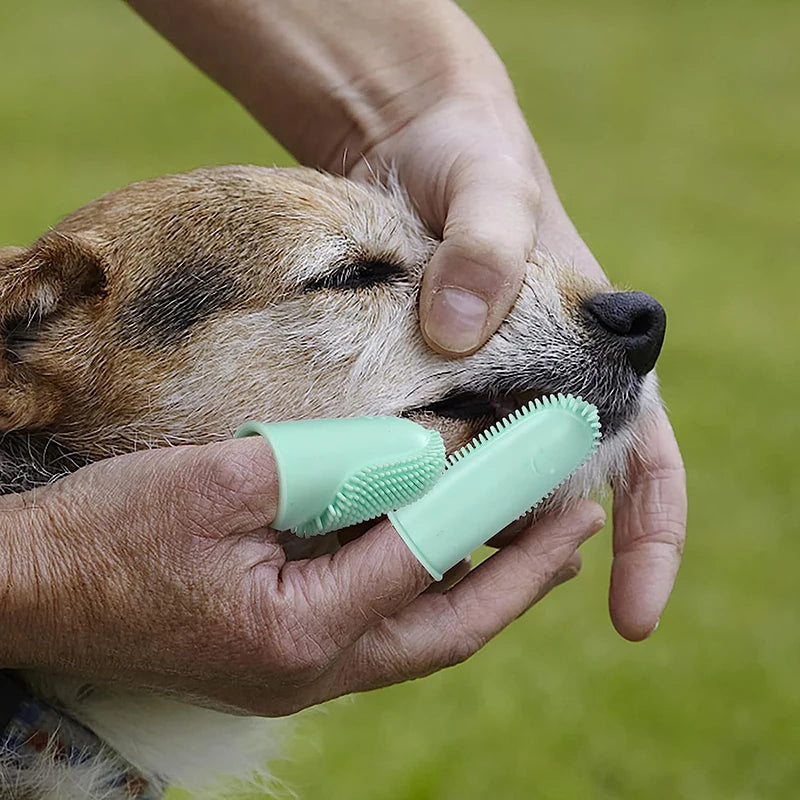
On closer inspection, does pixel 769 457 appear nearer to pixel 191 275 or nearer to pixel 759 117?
pixel 191 275

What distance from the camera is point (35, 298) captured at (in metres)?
2.19

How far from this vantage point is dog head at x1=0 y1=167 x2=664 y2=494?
7.11 feet

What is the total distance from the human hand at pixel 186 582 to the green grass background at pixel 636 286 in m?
1.12

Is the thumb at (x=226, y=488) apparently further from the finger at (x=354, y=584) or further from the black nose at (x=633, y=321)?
the black nose at (x=633, y=321)

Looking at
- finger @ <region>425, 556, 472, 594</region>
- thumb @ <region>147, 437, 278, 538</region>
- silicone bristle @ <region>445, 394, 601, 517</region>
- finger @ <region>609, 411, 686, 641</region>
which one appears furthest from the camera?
finger @ <region>609, 411, 686, 641</region>

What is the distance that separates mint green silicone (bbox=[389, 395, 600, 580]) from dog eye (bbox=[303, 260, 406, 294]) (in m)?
0.46

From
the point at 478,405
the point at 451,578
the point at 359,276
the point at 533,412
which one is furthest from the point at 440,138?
the point at 451,578

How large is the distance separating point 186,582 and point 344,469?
0.31m

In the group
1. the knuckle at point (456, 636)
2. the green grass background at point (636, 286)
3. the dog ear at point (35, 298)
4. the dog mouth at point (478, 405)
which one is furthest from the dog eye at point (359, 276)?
the green grass background at point (636, 286)

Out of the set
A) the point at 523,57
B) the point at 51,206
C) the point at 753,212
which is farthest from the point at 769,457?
the point at 523,57

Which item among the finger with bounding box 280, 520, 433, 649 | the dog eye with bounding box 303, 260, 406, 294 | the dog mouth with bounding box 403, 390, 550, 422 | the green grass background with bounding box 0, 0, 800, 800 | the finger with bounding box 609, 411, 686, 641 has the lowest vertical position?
the green grass background with bounding box 0, 0, 800, 800

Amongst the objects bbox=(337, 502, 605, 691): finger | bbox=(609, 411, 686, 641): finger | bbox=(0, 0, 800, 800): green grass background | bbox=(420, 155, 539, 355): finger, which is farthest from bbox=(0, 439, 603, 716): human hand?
bbox=(0, 0, 800, 800): green grass background

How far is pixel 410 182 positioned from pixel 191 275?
77 cm

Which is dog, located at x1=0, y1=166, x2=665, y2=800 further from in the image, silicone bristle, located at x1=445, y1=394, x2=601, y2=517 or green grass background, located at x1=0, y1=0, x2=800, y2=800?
green grass background, located at x1=0, y1=0, x2=800, y2=800
